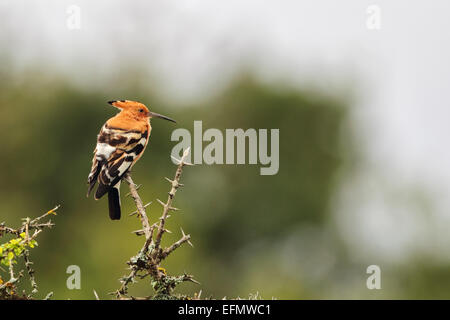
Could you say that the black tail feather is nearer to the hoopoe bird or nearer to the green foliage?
the hoopoe bird

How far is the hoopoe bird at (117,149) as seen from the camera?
21.8ft

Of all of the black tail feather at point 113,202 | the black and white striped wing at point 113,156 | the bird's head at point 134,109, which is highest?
the bird's head at point 134,109

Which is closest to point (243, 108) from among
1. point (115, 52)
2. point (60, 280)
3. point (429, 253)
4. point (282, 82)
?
point (282, 82)

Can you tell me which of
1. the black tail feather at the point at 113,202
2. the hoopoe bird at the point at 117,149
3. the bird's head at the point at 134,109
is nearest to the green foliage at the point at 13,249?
the hoopoe bird at the point at 117,149

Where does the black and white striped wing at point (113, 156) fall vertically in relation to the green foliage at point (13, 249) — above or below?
above

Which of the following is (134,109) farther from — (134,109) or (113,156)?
(113,156)

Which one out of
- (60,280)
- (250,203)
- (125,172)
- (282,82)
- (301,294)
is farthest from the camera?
(282,82)

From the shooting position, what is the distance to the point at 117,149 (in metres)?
6.96

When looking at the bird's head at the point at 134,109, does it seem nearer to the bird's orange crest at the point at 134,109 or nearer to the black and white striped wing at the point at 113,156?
the bird's orange crest at the point at 134,109

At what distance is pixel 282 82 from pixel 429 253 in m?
7.29

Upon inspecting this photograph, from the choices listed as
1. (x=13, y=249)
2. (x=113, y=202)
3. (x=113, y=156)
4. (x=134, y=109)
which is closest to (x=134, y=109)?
(x=134, y=109)

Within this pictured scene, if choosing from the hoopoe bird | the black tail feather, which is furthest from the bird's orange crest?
the black tail feather

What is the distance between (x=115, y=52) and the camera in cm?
2770
